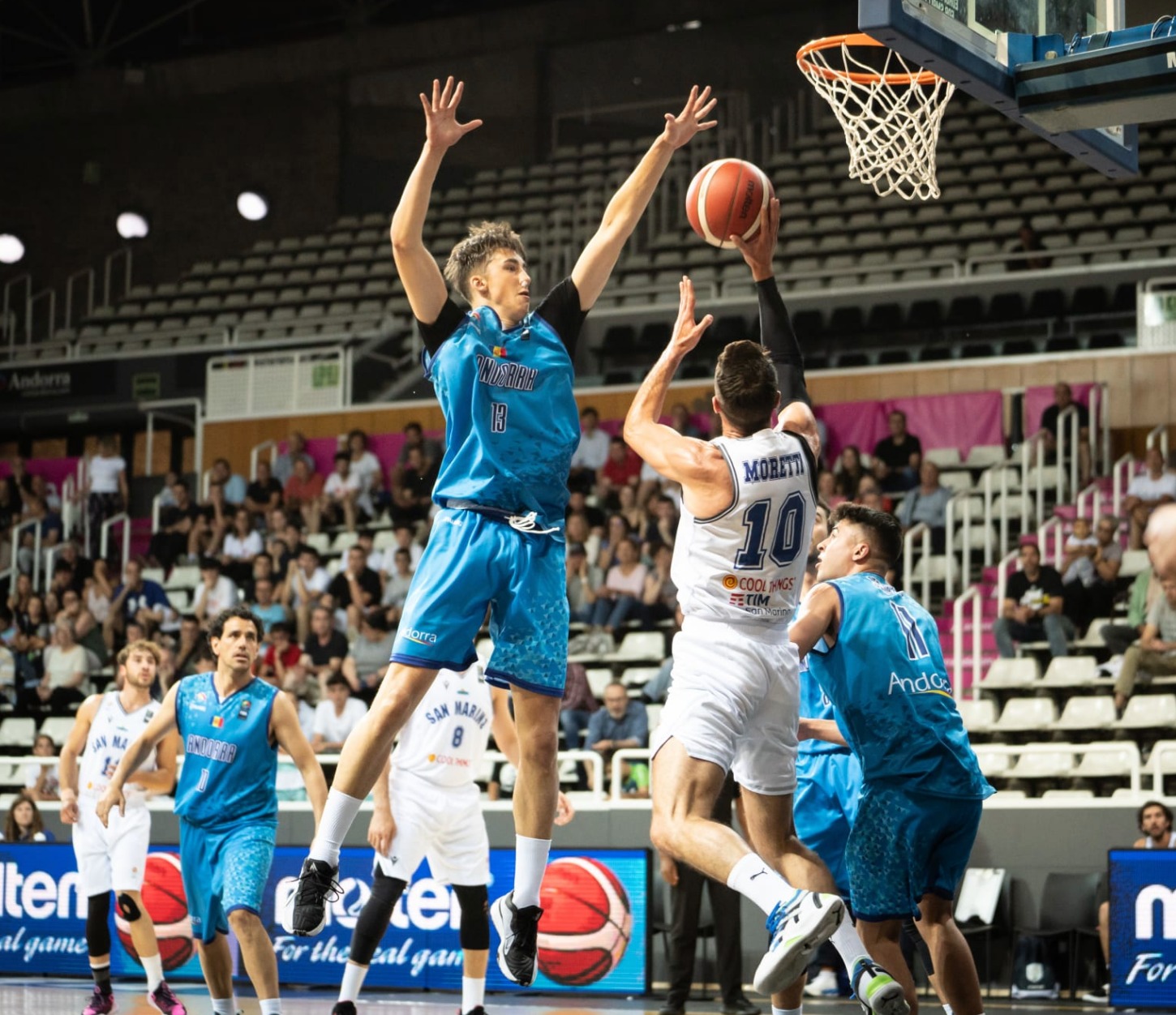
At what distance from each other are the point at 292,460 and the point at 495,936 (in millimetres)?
9662

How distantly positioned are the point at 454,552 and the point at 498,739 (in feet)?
9.43

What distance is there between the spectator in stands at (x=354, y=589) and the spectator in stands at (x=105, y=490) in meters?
5.58

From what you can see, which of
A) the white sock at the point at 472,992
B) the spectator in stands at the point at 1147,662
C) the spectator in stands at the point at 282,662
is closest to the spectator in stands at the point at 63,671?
the spectator in stands at the point at 282,662

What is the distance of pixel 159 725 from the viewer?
8.85 metres

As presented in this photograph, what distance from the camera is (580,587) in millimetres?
15789

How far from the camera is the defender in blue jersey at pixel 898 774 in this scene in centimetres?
634

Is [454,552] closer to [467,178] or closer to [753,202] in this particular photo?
[753,202]

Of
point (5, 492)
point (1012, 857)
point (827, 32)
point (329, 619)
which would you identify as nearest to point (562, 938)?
point (1012, 857)

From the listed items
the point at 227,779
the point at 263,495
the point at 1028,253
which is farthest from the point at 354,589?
the point at 1028,253

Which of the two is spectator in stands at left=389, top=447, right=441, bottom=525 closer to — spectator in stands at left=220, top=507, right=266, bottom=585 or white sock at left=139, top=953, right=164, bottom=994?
spectator in stands at left=220, top=507, right=266, bottom=585

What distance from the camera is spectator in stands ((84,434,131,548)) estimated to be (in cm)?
2106

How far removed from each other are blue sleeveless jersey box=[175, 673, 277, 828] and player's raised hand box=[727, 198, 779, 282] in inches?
135

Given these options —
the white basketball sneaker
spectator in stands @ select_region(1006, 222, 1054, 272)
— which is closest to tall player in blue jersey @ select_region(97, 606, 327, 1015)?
the white basketball sneaker

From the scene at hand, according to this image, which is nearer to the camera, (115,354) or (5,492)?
(5,492)
